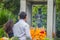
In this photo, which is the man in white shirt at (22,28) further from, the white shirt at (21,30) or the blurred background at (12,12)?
the blurred background at (12,12)

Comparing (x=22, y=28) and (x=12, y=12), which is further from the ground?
(x=22, y=28)

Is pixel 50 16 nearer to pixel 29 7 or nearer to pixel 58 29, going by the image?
pixel 29 7

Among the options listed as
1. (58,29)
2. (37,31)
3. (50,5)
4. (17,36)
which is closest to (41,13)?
(58,29)

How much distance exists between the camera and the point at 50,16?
17.5 m

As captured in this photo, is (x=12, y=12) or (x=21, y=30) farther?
(x=12, y=12)

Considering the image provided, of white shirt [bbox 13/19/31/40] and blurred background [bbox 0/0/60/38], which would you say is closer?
white shirt [bbox 13/19/31/40]

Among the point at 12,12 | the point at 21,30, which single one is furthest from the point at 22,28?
the point at 12,12

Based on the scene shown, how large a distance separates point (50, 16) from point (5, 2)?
6.80 m

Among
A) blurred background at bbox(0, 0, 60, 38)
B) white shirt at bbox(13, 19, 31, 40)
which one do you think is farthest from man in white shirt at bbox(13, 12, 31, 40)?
blurred background at bbox(0, 0, 60, 38)

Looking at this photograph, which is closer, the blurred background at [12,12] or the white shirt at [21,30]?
the white shirt at [21,30]

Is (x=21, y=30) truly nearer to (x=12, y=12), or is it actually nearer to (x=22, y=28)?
(x=22, y=28)

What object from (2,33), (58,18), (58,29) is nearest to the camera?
(2,33)

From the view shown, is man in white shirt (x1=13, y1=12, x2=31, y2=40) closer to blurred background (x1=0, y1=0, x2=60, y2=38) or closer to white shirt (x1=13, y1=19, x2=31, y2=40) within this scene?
white shirt (x1=13, y1=19, x2=31, y2=40)


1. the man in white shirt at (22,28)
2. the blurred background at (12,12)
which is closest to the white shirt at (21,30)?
the man in white shirt at (22,28)
